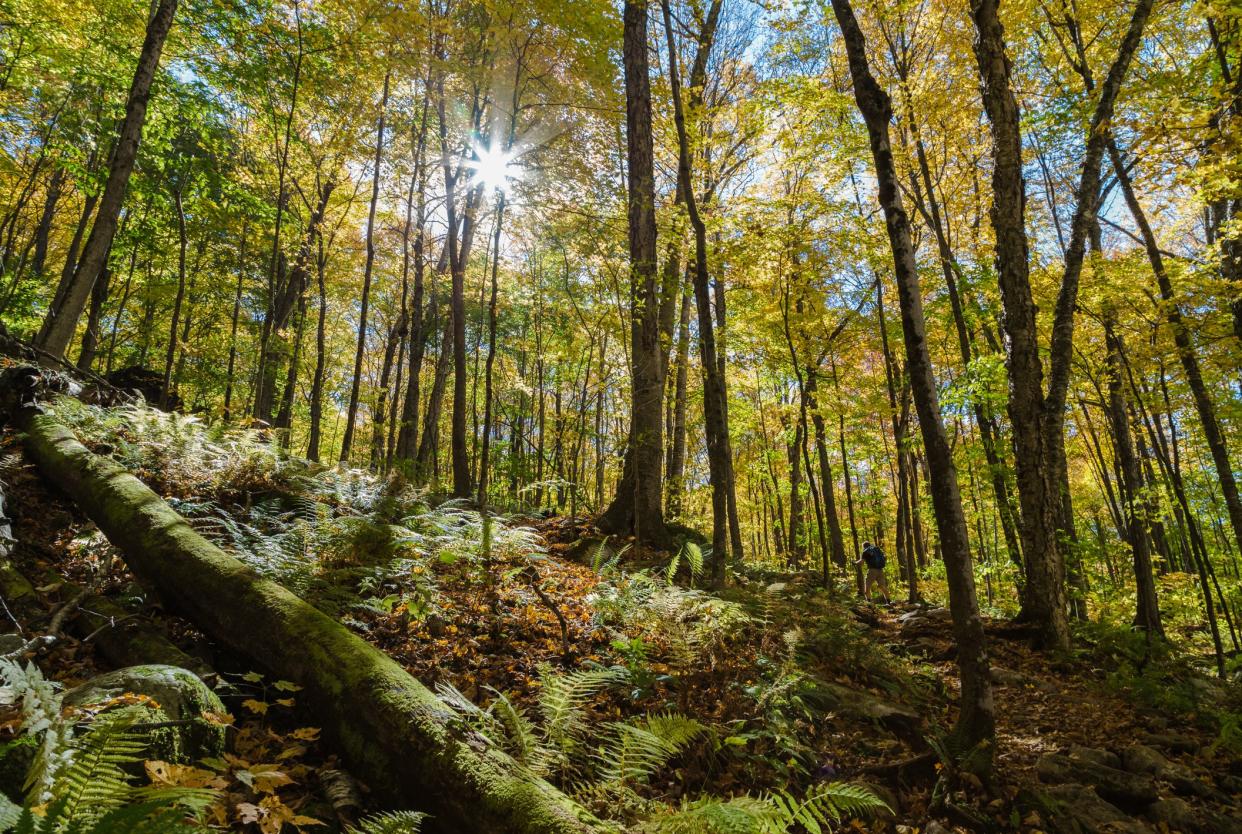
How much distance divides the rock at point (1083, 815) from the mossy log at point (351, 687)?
3.73 m

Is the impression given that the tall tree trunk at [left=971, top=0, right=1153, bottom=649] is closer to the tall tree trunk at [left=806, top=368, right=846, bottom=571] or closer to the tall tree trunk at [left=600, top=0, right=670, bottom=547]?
the tall tree trunk at [left=600, top=0, right=670, bottom=547]

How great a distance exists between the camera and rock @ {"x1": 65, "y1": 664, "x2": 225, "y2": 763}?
2.38 metres

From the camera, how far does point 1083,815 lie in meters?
4.11

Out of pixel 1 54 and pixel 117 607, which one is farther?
pixel 1 54

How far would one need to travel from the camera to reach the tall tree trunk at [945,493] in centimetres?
447

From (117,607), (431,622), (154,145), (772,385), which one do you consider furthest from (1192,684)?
(154,145)

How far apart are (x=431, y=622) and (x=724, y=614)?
2.87 m

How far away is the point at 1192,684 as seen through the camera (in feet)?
23.3

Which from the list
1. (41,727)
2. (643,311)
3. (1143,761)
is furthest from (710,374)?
(41,727)

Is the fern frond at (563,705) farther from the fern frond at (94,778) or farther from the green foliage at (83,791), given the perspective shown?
the fern frond at (94,778)

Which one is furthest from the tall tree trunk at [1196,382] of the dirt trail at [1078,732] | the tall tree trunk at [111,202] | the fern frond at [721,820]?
the tall tree trunk at [111,202]

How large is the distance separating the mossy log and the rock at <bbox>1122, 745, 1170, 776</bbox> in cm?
542

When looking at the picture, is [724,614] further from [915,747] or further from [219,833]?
[219,833]

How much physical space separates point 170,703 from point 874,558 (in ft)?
46.0
